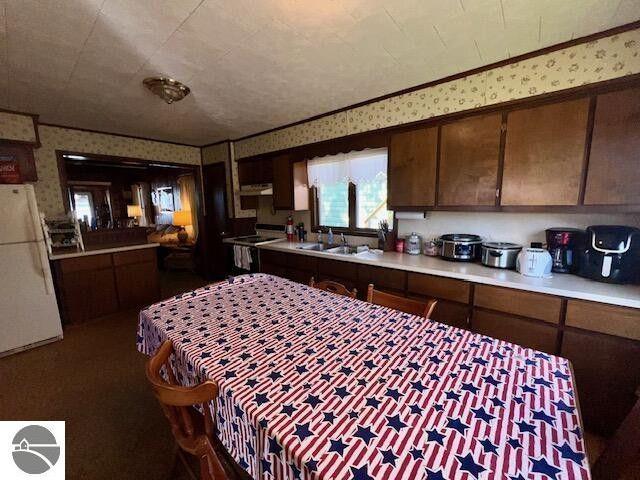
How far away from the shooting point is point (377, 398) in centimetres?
80

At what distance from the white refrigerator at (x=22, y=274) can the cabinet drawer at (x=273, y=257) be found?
85.0 inches

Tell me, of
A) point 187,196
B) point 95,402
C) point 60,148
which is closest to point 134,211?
point 187,196

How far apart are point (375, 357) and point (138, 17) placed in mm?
2101

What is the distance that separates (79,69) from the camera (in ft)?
6.47

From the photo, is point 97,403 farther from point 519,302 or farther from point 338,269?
point 519,302

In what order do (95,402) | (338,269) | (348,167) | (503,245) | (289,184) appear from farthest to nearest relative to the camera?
(289,184) → (348,167) → (338,269) → (503,245) → (95,402)

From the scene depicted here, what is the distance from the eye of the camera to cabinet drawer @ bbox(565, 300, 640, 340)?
4.56ft

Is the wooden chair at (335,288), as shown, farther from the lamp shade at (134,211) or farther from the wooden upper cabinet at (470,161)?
the lamp shade at (134,211)

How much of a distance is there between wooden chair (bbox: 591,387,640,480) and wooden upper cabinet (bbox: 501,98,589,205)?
5.14ft

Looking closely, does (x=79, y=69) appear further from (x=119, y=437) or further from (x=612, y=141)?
(x=612, y=141)

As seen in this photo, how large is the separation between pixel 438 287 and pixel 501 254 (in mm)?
519

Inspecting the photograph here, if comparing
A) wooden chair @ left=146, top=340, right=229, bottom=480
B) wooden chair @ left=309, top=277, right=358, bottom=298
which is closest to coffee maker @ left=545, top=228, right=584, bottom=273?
wooden chair @ left=309, top=277, right=358, bottom=298

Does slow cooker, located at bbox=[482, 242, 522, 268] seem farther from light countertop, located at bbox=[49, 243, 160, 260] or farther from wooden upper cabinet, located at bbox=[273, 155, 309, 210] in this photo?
light countertop, located at bbox=[49, 243, 160, 260]

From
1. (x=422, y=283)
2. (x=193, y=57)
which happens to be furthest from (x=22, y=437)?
(x=422, y=283)
